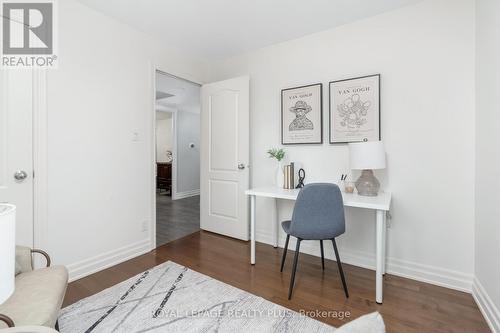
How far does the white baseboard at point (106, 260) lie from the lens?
2.17 meters

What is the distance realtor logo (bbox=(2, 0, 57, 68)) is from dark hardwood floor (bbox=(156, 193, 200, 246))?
2.18 m

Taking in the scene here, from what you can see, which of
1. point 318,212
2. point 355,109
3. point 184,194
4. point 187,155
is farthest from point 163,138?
point 318,212

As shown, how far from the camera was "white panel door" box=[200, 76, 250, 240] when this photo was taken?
3111mm

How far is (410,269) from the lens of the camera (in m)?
2.21

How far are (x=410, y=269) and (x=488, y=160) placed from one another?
1.13 metres

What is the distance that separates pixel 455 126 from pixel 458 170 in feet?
1.20

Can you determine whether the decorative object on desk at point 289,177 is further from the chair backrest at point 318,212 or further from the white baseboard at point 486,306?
the white baseboard at point 486,306

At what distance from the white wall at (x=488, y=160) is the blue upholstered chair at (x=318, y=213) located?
921mm

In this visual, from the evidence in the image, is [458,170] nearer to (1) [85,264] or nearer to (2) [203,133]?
(2) [203,133]

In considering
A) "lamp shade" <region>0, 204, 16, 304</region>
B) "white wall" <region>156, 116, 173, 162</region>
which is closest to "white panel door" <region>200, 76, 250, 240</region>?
"lamp shade" <region>0, 204, 16, 304</region>

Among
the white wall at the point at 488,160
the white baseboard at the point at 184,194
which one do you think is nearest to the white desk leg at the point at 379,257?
the white wall at the point at 488,160

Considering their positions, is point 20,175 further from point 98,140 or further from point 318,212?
point 318,212

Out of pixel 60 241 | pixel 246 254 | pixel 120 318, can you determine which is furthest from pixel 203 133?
pixel 120 318

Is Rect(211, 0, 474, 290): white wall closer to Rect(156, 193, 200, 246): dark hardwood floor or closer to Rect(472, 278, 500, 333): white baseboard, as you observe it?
Rect(472, 278, 500, 333): white baseboard
